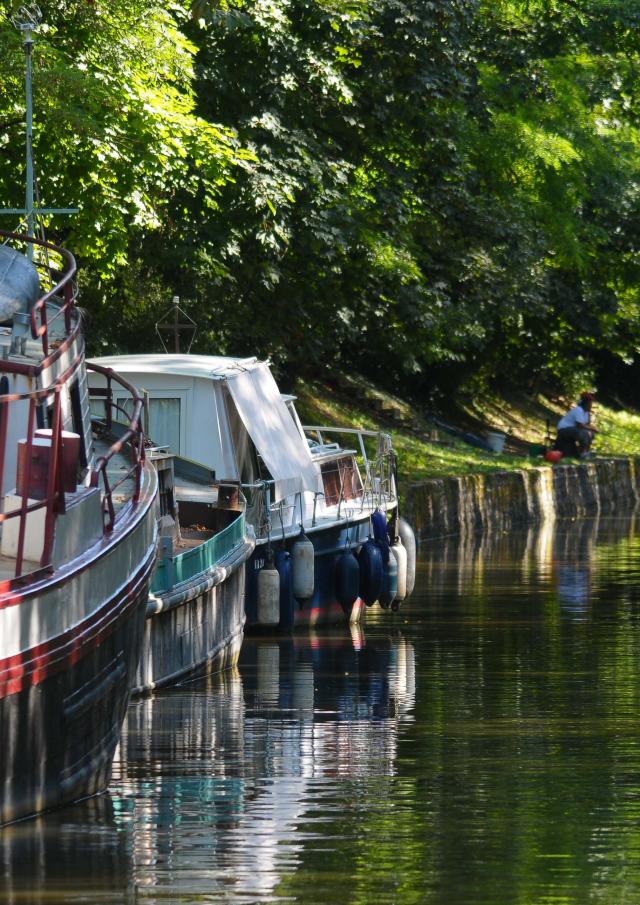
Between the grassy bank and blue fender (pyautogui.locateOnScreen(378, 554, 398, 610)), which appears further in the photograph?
the grassy bank

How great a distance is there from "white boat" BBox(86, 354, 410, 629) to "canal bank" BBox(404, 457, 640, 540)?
10235 mm

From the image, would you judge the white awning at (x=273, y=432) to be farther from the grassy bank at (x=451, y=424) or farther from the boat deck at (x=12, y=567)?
the grassy bank at (x=451, y=424)

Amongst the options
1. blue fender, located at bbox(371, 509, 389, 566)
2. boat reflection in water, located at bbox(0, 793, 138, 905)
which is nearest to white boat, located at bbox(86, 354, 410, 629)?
blue fender, located at bbox(371, 509, 389, 566)

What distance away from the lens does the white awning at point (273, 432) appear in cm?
2048

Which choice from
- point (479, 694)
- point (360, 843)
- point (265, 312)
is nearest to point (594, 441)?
point (265, 312)

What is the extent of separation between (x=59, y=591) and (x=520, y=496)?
26921 mm

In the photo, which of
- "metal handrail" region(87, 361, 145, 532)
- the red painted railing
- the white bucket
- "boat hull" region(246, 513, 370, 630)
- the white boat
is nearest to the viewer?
the red painted railing

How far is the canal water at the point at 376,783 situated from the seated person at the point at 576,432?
68.7ft

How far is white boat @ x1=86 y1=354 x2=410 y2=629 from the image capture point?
789 inches

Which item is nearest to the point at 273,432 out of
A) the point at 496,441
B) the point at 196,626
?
the point at 196,626

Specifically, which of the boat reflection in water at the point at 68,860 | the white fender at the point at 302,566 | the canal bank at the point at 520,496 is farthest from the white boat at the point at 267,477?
the canal bank at the point at 520,496

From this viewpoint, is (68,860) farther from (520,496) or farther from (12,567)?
(520,496)

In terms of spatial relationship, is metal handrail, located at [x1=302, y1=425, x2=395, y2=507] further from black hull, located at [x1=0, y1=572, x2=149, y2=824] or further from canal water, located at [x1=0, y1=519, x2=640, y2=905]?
black hull, located at [x1=0, y1=572, x2=149, y2=824]

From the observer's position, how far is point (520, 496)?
3731 cm
